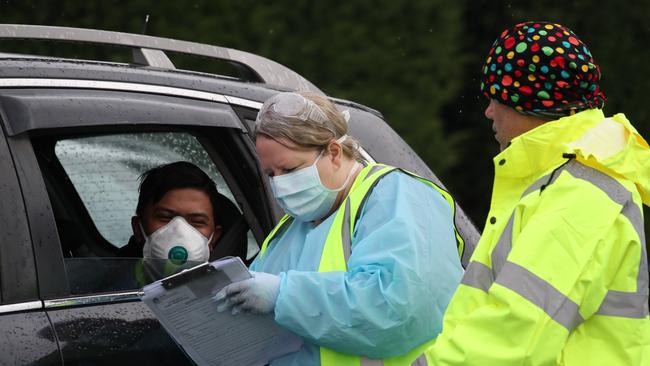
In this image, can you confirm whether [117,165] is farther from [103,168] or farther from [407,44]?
[407,44]

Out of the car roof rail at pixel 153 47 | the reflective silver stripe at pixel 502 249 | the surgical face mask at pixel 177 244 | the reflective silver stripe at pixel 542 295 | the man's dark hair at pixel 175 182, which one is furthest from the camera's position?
the man's dark hair at pixel 175 182

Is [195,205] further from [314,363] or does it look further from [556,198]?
[556,198]

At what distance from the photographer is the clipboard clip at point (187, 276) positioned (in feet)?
9.29

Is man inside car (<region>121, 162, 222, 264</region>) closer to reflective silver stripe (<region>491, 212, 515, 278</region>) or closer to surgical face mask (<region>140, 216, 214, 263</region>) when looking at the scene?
surgical face mask (<region>140, 216, 214, 263</region>)

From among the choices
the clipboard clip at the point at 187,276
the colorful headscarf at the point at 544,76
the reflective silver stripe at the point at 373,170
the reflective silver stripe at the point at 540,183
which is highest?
the colorful headscarf at the point at 544,76

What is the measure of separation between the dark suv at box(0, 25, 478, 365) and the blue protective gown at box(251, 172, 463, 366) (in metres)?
0.42

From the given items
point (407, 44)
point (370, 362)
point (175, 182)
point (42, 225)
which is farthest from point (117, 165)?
point (407, 44)

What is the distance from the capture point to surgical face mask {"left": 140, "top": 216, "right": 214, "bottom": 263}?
3.53 meters

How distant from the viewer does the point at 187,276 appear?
9.30 feet

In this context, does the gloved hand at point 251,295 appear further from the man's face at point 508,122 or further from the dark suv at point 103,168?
the man's face at point 508,122

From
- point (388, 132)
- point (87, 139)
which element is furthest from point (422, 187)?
point (87, 139)

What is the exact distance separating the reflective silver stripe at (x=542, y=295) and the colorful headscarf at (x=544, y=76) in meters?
0.38

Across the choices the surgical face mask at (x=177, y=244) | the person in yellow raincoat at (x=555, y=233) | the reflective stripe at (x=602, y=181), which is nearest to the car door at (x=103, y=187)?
the surgical face mask at (x=177, y=244)

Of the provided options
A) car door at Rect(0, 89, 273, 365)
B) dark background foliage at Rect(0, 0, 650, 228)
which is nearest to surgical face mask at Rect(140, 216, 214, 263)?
car door at Rect(0, 89, 273, 365)
